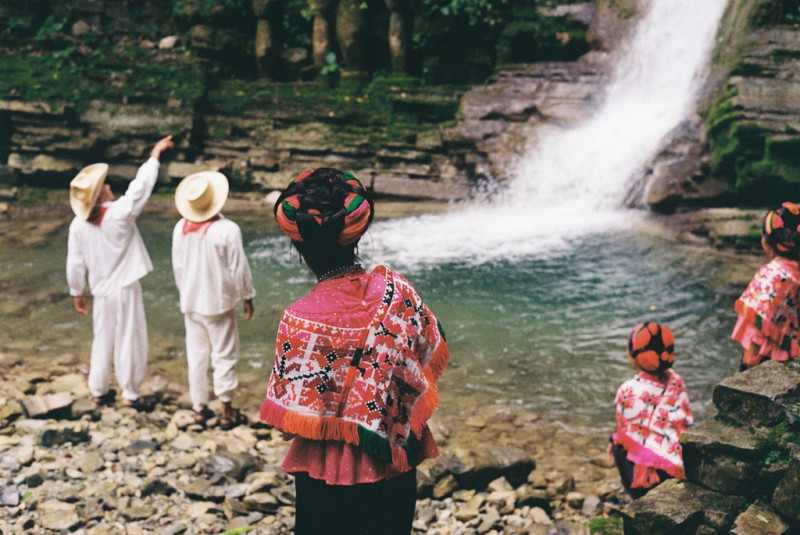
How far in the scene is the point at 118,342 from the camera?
4.99 meters

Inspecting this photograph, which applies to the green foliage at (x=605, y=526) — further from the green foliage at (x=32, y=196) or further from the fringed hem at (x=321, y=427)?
the green foliage at (x=32, y=196)

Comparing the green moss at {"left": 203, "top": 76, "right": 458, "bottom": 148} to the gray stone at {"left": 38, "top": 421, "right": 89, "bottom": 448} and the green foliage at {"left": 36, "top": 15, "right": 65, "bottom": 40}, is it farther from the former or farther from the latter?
the gray stone at {"left": 38, "top": 421, "right": 89, "bottom": 448}

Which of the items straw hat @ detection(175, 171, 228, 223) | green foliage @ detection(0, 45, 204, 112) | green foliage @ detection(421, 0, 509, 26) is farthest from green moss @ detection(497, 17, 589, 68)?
straw hat @ detection(175, 171, 228, 223)

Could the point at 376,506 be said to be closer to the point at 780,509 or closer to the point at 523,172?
the point at 780,509

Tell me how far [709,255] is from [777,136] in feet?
5.68

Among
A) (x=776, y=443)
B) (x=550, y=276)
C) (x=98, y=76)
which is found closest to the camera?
(x=776, y=443)

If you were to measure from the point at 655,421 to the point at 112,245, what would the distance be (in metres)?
3.98

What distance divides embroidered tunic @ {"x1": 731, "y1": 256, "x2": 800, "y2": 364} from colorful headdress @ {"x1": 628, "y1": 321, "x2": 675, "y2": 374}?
0.88m

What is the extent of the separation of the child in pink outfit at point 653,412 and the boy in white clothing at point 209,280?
2.70 m

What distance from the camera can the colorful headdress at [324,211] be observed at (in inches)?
80.2

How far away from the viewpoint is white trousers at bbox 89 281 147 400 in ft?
16.2

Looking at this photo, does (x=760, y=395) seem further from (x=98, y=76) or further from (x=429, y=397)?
(x=98, y=76)

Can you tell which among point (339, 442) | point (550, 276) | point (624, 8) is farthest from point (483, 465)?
point (624, 8)

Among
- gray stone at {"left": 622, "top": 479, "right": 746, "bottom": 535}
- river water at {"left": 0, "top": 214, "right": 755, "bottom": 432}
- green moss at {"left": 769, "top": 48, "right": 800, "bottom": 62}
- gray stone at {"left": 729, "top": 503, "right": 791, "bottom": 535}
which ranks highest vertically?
green moss at {"left": 769, "top": 48, "right": 800, "bottom": 62}
